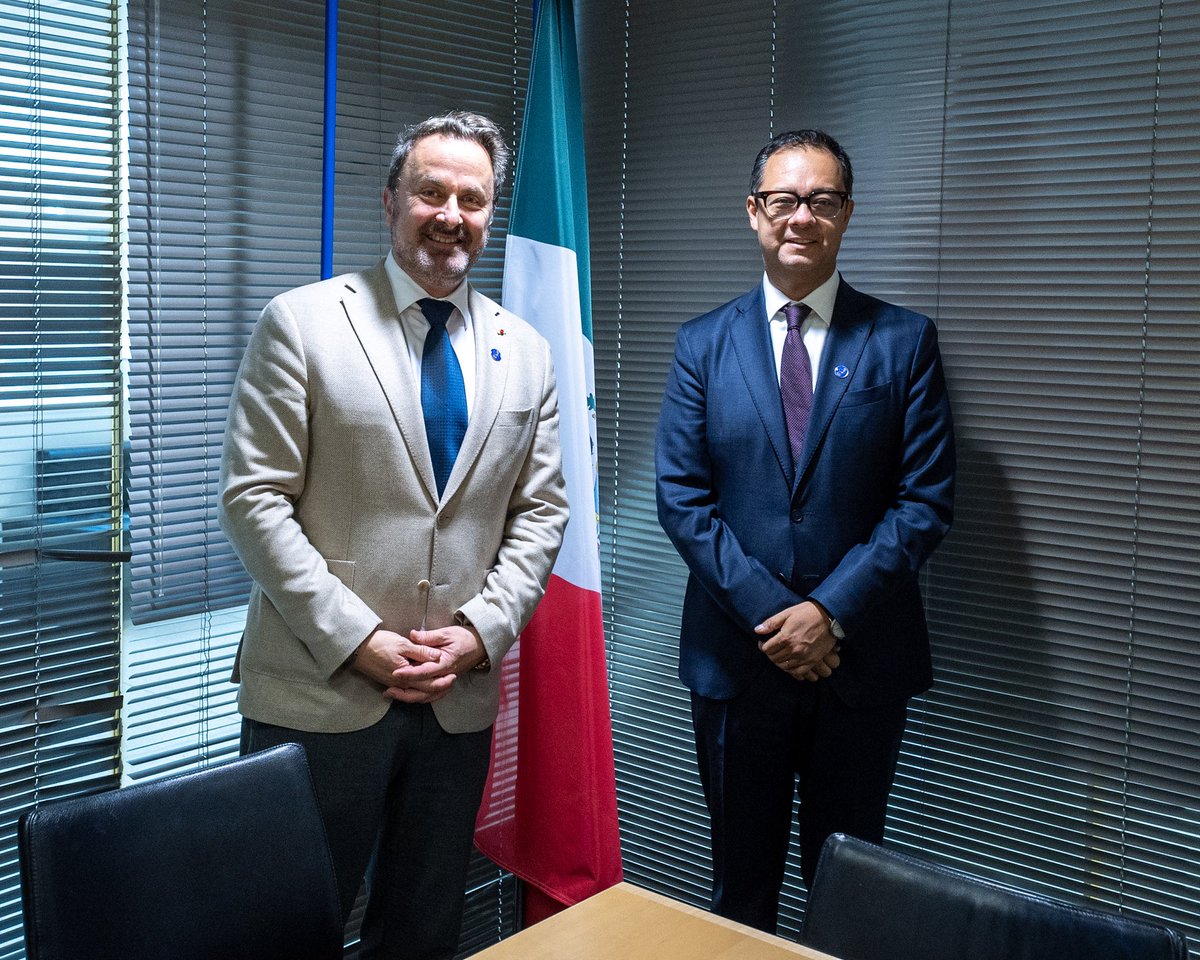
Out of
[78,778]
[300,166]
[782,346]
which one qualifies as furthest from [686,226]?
[78,778]

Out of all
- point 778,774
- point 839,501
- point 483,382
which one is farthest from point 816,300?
point 778,774

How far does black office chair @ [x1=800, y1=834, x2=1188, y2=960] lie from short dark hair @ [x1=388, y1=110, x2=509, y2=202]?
4.87 ft

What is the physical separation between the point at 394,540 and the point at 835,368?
3.25 ft

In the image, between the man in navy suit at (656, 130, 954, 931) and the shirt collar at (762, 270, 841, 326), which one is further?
the shirt collar at (762, 270, 841, 326)

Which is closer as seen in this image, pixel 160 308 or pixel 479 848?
pixel 160 308

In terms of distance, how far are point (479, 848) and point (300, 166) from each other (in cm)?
179

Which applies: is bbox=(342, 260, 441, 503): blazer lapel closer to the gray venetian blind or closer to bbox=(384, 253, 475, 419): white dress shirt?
bbox=(384, 253, 475, 419): white dress shirt

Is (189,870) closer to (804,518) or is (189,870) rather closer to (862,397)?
(804,518)

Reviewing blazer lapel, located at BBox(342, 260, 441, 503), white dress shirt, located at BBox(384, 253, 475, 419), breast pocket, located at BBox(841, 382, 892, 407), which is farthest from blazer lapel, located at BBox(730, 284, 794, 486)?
blazer lapel, located at BBox(342, 260, 441, 503)

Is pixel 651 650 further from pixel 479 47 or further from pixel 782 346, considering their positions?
pixel 479 47

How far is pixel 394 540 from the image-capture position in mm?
2225

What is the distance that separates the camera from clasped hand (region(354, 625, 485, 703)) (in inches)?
85.1

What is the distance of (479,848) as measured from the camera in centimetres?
309

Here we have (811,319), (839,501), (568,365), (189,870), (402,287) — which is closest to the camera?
(189,870)
